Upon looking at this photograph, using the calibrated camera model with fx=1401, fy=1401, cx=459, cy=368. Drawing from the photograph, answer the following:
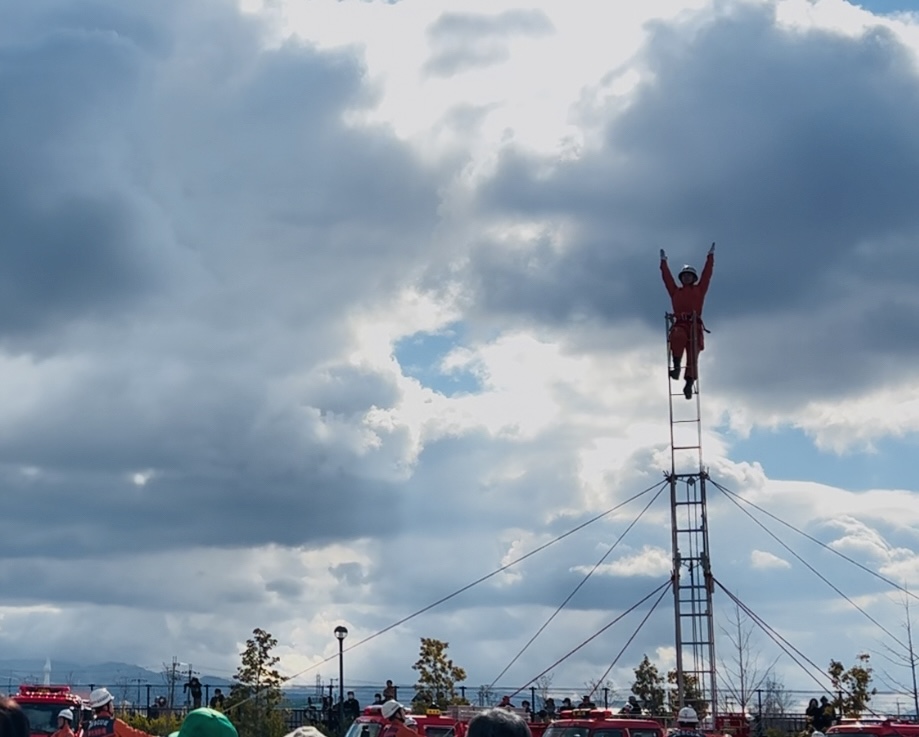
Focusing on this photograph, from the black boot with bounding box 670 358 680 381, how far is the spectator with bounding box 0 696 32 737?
17082mm

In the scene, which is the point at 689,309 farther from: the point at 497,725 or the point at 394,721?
the point at 497,725

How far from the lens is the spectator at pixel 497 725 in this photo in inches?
227

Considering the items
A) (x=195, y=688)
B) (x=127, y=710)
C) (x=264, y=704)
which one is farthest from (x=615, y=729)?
(x=127, y=710)

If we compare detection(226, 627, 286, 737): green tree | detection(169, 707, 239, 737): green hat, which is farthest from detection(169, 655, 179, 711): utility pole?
detection(169, 707, 239, 737): green hat

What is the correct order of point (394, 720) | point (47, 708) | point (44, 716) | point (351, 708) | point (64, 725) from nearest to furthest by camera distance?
point (64, 725), point (394, 720), point (44, 716), point (47, 708), point (351, 708)

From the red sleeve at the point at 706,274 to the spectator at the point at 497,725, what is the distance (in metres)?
15.6

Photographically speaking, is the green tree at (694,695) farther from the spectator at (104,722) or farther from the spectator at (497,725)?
the spectator at (497,725)

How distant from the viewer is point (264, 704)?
40219mm

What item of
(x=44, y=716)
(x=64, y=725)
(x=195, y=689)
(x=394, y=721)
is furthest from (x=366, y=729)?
(x=195, y=689)

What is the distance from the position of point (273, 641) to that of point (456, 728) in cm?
1899

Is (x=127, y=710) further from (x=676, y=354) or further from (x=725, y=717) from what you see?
(x=676, y=354)

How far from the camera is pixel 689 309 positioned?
2114 cm

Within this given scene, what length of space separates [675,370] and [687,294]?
1.39 metres

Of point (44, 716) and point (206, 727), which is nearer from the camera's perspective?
point (206, 727)
